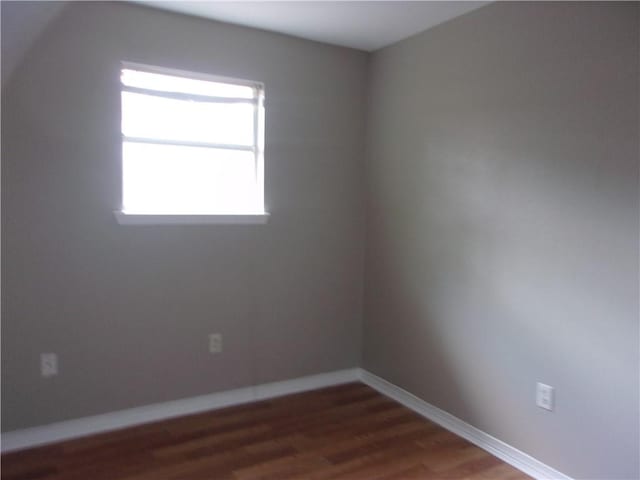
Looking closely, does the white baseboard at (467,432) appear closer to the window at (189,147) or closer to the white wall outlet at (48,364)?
the window at (189,147)

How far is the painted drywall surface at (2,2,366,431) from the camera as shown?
8.43ft

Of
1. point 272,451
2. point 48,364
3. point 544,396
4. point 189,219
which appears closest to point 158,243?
point 189,219

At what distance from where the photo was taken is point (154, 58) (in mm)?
2816

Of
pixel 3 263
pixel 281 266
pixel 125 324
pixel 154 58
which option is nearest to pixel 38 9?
pixel 154 58

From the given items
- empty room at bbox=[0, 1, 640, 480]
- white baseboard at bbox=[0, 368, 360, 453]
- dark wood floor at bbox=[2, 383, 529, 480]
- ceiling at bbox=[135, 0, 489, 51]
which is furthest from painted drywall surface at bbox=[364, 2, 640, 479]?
white baseboard at bbox=[0, 368, 360, 453]

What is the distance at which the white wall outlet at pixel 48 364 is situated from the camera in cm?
264

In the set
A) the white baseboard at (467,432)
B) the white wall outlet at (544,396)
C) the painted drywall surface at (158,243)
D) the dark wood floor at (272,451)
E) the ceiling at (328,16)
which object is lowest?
the dark wood floor at (272,451)

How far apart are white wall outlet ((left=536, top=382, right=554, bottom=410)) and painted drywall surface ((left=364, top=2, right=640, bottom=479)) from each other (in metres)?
0.04

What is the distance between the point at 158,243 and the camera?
9.50 ft

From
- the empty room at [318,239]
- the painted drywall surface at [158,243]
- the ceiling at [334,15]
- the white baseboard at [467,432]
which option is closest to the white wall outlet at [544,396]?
the empty room at [318,239]

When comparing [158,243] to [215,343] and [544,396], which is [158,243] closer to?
[215,343]

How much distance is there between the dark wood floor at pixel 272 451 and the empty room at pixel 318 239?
0.6 inches

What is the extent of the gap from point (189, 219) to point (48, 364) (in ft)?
3.40

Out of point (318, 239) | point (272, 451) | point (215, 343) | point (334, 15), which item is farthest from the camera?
point (318, 239)
